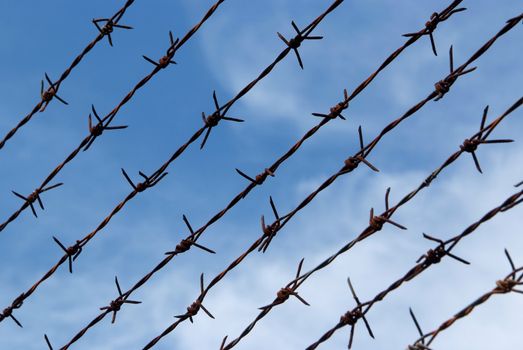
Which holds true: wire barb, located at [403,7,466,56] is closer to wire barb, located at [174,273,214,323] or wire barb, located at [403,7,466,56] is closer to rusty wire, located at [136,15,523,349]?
rusty wire, located at [136,15,523,349]

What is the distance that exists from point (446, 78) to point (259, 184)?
686 mm

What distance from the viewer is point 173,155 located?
333 cm

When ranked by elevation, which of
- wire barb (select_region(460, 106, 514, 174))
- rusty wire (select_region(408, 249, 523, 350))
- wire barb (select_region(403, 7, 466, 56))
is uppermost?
wire barb (select_region(403, 7, 466, 56))

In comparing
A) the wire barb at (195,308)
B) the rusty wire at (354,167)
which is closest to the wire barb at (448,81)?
the rusty wire at (354,167)

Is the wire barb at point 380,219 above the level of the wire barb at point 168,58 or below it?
below

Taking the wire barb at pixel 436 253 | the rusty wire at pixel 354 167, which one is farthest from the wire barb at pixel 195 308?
the wire barb at pixel 436 253

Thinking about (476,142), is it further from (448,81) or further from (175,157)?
(175,157)

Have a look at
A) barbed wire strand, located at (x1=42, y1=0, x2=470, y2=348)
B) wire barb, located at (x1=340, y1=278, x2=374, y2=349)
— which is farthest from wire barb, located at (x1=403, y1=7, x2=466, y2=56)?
wire barb, located at (x1=340, y1=278, x2=374, y2=349)

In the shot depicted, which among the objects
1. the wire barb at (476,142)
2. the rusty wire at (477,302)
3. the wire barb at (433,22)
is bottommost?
the rusty wire at (477,302)

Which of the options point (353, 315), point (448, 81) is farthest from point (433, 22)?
point (353, 315)

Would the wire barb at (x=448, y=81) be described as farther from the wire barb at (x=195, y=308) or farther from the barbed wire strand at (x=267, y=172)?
the wire barb at (x=195, y=308)

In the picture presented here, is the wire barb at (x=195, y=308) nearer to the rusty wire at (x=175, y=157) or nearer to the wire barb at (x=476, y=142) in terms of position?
the rusty wire at (x=175, y=157)

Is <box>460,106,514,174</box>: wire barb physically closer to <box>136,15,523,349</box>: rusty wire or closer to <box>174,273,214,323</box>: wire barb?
<box>136,15,523,349</box>: rusty wire

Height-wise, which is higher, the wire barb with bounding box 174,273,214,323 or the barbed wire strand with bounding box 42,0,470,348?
the barbed wire strand with bounding box 42,0,470,348
